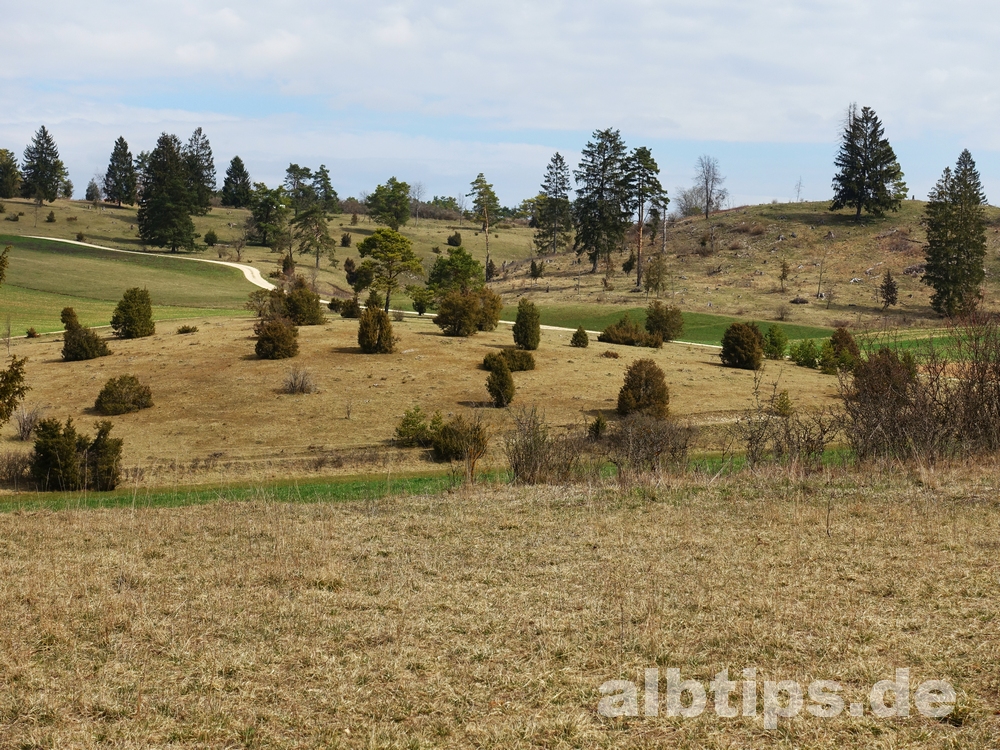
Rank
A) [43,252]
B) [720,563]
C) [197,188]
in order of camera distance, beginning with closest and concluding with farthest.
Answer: [720,563] → [43,252] → [197,188]

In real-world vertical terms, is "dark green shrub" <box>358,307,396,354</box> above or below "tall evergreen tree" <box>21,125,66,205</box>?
below

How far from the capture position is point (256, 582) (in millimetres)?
8977

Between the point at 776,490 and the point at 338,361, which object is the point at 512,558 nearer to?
the point at 776,490

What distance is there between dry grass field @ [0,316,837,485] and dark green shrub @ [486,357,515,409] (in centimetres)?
50

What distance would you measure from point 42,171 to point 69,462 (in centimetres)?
12227

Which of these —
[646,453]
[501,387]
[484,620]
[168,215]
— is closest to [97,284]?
[168,215]

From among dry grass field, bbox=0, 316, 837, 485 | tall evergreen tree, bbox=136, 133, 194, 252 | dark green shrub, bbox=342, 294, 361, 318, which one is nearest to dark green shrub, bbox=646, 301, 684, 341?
dry grass field, bbox=0, 316, 837, 485

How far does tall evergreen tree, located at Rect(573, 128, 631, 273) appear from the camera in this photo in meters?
84.1

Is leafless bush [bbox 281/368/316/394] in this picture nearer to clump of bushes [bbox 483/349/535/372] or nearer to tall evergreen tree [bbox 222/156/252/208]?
clump of bushes [bbox 483/349/535/372]

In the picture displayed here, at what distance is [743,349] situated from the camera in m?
37.3

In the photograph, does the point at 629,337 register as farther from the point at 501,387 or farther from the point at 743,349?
the point at 501,387

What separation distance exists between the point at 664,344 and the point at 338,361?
18.9 meters

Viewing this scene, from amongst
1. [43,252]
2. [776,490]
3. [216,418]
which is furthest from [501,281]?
[776,490]

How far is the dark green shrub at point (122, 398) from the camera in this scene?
92.3ft
